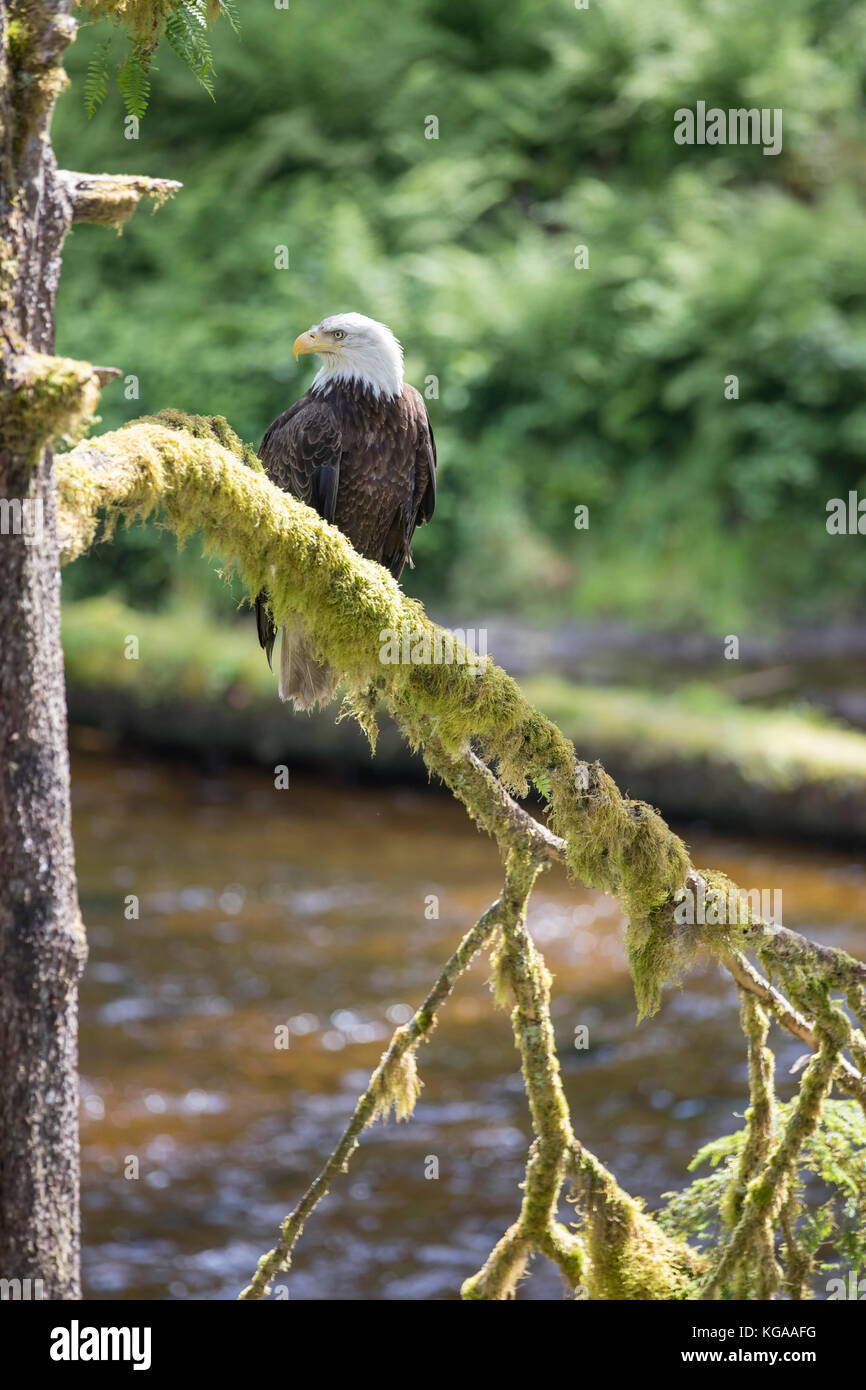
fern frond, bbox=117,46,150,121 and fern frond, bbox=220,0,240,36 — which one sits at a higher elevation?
fern frond, bbox=220,0,240,36

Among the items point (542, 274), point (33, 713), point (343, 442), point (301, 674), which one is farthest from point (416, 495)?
point (542, 274)

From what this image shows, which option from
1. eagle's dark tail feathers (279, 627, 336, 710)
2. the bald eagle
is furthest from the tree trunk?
eagle's dark tail feathers (279, 627, 336, 710)

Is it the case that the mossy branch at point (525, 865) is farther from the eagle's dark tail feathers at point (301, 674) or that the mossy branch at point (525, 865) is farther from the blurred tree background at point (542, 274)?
the blurred tree background at point (542, 274)

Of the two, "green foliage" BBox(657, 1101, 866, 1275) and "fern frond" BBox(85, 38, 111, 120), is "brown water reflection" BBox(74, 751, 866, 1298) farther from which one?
"fern frond" BBox(85, 38, 111, 120)

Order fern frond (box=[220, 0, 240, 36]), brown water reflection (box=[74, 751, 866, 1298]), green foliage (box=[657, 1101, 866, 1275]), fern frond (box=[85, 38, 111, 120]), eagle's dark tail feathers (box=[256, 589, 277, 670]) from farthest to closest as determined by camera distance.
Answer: brown water reflection (box=[74, 751, 866, 1298]), eagle's dark tail feathers (box=[256, 589, 277, 670]), green foliage (box=[657, 1101, 866, 1275]), fern frond (box=[220, 0, 240, 36]), fern frond (box=[85, 38, 111, 120])

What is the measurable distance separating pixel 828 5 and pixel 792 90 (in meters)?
2.47

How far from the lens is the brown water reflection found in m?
5.78

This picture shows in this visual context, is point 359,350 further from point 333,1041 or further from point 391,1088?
point 333,1041

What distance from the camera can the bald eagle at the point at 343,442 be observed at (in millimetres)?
4098

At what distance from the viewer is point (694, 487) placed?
12.2m

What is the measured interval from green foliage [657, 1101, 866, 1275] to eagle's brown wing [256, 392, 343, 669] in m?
1.98

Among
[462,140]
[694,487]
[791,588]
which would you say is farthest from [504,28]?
[791,588]

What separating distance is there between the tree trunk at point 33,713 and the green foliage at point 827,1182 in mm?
1776

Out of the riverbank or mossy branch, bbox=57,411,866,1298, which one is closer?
mossy branch, bbox=57,411,866,1298
